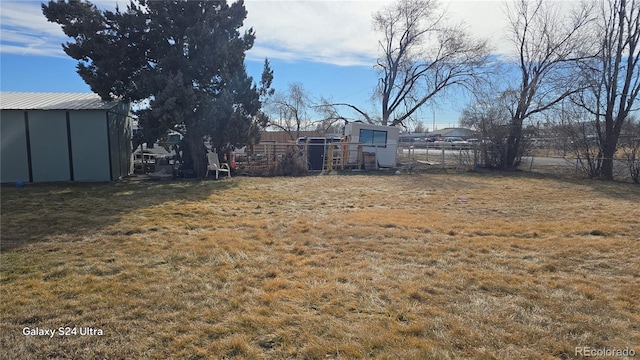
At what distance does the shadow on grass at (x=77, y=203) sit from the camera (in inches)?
206

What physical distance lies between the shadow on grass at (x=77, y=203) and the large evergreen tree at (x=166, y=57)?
206 cm

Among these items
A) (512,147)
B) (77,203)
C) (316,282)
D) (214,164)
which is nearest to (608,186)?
(512,147)

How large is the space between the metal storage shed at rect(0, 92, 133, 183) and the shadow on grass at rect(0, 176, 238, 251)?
2.88ft

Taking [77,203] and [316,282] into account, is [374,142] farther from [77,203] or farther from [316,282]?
[316,282]

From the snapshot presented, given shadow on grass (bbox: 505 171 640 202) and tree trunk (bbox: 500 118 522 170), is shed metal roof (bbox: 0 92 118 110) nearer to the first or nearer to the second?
shadow on grass (bbox: 505 171 640 202)

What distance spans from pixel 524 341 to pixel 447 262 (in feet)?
5.29

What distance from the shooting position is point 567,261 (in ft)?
13.2

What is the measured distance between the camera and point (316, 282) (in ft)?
11.1

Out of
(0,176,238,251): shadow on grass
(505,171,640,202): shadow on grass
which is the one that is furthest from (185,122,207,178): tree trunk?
(505,171,640,202): shadow on grass

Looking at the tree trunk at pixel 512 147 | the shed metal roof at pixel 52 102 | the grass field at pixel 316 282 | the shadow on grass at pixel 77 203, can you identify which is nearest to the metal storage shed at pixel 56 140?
the shed metal roof at pixel 52 102

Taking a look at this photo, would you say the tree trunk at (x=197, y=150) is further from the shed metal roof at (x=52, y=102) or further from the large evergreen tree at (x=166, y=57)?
the shed metal roof at (x=52, y=102)

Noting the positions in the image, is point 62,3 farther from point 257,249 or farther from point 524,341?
point 524,341

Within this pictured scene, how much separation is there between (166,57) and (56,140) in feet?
14.3

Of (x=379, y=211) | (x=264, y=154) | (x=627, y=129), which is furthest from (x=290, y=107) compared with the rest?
(x=379, y=211)
